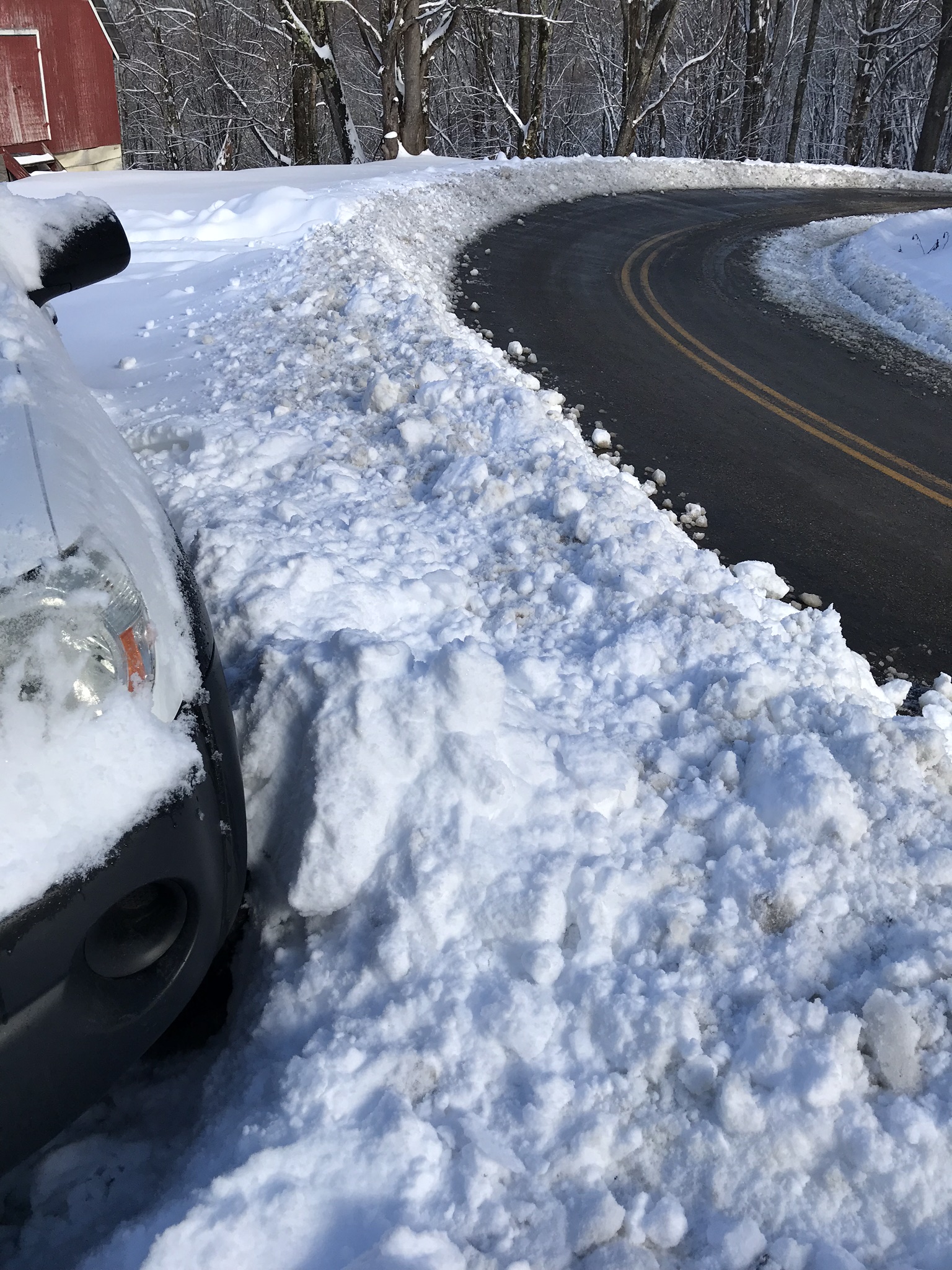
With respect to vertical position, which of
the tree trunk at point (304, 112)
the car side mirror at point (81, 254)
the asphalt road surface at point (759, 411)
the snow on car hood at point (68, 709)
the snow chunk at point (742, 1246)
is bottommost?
the snow chunk at point (742, 1246)

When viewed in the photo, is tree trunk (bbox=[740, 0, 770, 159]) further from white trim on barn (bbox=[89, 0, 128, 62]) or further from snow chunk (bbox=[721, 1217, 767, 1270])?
snow chunk (bbox=[721, 1217, 767, 1270])

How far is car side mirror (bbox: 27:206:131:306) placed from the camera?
9.88 ft

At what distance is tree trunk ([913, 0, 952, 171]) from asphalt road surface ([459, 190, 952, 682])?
22.6 meters

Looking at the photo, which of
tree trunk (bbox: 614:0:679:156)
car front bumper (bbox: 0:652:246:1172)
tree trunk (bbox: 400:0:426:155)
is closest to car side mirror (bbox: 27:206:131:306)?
car front bumper (bbox: 0:652:246:1172)

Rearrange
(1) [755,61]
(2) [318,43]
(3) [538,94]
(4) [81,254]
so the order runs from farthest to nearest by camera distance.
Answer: (1) [755,61] → (3) [538,94] → (2) [318,43] → (4) [81,254]

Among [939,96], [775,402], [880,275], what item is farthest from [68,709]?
[939,96]

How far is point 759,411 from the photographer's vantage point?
7.55 m

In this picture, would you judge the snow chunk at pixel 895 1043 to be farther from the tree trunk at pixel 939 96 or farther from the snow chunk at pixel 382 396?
the tree trunk at pixel 939 96

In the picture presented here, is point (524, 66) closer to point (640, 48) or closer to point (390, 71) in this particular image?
point (640, 48)

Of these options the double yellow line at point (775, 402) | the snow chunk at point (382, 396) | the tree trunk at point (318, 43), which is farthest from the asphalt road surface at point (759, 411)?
the tree trunk at point (318, 43)

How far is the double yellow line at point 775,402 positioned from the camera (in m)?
6.48

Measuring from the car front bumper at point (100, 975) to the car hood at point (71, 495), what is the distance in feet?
0.55

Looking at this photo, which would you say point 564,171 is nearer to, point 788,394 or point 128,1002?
point 788,394

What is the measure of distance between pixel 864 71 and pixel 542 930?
39730 mm
